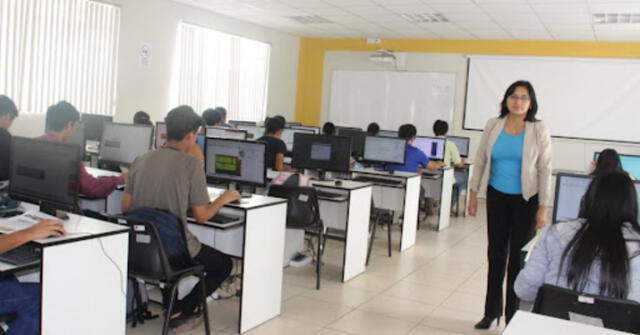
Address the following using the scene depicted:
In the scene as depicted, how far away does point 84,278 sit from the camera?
248 cm

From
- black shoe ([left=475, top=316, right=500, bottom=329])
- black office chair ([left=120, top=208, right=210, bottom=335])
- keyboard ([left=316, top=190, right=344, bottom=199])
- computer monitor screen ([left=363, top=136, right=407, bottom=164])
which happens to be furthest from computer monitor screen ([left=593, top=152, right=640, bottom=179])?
black office chair ([left=120, top=208, right=210, bottom=335])

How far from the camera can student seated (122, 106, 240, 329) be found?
3084 millimetres

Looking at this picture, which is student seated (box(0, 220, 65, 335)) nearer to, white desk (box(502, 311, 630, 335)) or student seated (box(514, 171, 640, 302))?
white desk (box(502, 311, 630, 335))

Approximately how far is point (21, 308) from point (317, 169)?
355 centimetres

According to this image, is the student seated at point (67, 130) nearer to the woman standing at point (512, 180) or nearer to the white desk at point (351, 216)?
the white desk at point (351, 216)

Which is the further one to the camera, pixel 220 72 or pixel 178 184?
pixel 220 72

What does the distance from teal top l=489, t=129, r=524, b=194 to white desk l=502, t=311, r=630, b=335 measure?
181cm

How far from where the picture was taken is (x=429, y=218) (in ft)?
26.6

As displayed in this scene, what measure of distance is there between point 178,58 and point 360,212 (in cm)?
526

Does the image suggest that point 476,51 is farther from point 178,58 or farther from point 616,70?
point 178,58

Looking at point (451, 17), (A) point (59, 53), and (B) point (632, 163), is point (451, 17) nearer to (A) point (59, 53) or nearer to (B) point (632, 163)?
(B) point (632, 163)

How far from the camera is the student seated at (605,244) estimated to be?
192 cm

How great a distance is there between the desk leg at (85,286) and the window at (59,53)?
5065 millimetres

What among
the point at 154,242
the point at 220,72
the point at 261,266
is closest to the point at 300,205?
the point at 261,266
